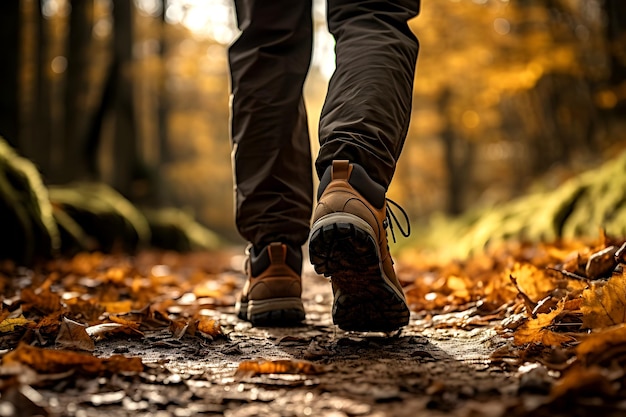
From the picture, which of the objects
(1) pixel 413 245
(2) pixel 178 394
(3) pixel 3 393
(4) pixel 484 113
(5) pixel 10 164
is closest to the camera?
(3) pixel 3 393

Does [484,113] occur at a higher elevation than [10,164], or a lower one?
higher

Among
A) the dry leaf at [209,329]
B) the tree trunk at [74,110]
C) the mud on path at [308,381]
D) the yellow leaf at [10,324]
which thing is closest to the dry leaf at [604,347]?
the mud on path at [308,381]

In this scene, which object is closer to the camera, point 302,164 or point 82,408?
point 82,408

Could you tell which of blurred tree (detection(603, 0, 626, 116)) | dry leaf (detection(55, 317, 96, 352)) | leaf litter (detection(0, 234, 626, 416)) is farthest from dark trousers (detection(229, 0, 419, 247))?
blurred tree (detection(603, 0, 626, 116))

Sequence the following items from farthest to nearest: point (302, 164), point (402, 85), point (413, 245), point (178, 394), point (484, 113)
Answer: point (484, 113)
point (413, 245)
point (302, 164)
point (402, 85)
point (178, 394)

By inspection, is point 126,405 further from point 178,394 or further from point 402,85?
point 402,85

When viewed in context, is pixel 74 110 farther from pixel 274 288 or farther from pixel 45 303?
pixel 274 288

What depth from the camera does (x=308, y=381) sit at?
1238 millimetres

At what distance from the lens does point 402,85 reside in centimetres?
172

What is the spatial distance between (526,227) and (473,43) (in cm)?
582

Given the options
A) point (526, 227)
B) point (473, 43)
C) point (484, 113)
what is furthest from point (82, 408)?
point (484, 113)

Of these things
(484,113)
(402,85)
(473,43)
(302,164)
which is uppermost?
(473,43)

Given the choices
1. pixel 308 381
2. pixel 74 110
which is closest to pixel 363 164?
pixel 308 381

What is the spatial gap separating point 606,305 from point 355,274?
59 cm
